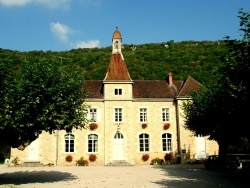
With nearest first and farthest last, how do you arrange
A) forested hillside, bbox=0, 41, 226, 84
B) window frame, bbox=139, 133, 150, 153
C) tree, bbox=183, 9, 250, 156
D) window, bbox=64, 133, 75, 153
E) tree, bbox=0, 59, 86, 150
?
tree, bbox=183, 9, 250, 156 < tree, bbox=0, 59, 86, 150 < window, bbox=64, 133, 75, 153 < window frame, bbox=139, 133, 150, 153 < forested hillside, bbox=0, 41, 226, 84

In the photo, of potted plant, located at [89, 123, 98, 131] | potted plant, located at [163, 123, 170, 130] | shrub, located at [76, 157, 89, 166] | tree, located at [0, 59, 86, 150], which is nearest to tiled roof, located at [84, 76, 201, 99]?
potted plant, located at [89, 123, 98, 131]

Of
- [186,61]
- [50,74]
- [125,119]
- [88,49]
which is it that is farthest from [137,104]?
[88,49]

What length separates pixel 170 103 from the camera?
3484 cm

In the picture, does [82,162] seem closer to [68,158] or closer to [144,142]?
[68,158]

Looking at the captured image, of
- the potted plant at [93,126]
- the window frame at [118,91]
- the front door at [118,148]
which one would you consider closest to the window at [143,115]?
the window frame at [118,91]

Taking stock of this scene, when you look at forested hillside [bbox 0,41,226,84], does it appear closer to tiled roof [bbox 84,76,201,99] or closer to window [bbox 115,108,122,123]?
tiled roof [bbox 84,76,201,99]

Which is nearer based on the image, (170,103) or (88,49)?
(170,103)

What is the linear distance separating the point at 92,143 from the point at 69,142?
7.61ft

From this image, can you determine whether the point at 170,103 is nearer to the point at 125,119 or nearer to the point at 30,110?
the point at 125,119

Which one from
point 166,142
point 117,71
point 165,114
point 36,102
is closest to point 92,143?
point 166,142

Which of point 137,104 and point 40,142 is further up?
point 137,104

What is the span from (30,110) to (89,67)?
163 ft

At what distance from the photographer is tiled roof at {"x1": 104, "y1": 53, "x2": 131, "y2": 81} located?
112 feet

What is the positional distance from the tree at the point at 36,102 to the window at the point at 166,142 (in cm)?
1653
